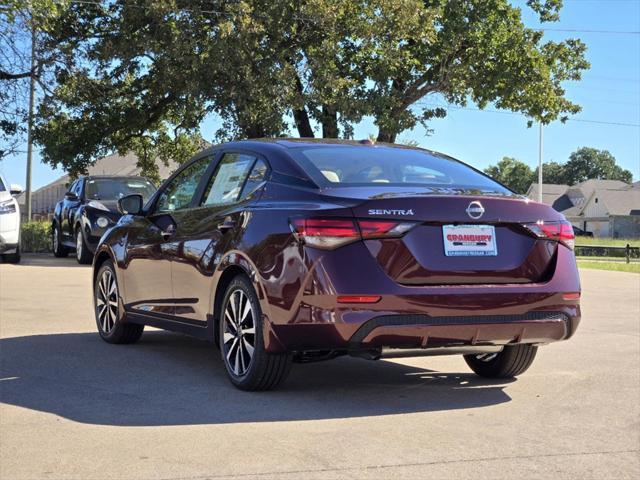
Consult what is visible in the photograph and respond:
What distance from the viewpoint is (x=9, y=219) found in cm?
1844

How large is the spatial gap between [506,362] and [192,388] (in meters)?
2.24

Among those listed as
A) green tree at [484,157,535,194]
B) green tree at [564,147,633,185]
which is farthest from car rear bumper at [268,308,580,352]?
green tree at [564,147,633,185]

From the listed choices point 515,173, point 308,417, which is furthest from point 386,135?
point 515,173

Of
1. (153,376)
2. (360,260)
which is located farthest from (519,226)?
(153,376)

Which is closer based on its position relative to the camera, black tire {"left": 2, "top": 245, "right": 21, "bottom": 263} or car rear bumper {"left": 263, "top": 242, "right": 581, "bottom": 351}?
car rear bumper {"left": 263, "top": 242, "right": 581, "bottom": 351}

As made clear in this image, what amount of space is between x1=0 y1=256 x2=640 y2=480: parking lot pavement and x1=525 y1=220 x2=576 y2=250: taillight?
1048 millimetres

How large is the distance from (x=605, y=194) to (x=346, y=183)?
103m

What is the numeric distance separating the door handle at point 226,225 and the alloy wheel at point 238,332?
44 centimetres

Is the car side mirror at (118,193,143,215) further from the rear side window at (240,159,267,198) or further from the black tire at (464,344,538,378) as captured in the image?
the black tire at (464,344,538,378)

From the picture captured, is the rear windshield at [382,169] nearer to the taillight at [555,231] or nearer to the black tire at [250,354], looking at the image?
the taillight at [555,231]

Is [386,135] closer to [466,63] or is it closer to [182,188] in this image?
[466,63]

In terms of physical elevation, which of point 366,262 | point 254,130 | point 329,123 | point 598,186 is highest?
point 598,186

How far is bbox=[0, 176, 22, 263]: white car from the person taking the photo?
713 inches

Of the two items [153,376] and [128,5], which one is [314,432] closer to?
[153,376]
